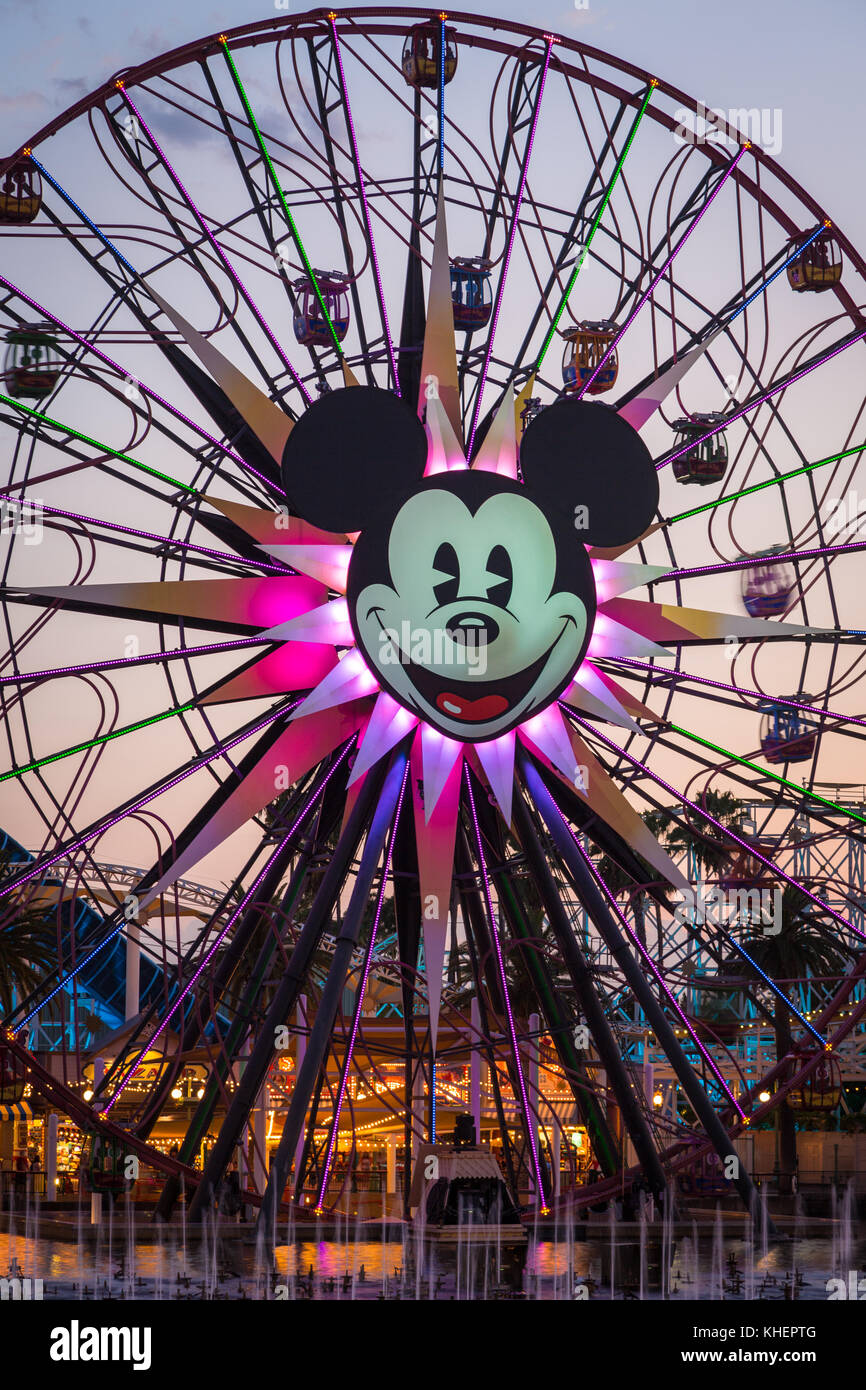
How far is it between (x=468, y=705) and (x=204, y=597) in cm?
324

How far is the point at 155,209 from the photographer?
24516 mm

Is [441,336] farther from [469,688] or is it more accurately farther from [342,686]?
[342,686]

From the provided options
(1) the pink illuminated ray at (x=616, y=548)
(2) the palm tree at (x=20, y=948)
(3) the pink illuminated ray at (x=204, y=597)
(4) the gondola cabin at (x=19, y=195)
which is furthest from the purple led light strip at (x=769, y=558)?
(2) the palm tree at (x=20, y=948)

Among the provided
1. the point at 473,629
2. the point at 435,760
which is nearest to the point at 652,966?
the point at 435,760

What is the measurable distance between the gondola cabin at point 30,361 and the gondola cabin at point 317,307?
11.1 feet

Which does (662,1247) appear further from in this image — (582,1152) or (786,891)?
(582,1152)

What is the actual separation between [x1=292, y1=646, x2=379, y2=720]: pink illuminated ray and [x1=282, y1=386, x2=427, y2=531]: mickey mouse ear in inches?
60.8

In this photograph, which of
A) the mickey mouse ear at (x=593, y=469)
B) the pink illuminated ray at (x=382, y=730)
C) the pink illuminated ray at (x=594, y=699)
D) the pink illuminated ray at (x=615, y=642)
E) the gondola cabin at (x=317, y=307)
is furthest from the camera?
the gondola cabin at (x=317, y=307)

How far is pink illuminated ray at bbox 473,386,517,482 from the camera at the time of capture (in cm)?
2241

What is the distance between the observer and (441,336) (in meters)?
22.4

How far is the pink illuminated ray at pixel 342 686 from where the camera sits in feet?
70.0

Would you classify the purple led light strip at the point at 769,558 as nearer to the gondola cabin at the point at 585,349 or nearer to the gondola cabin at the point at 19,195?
the gondola cabin at the point at 585,349
